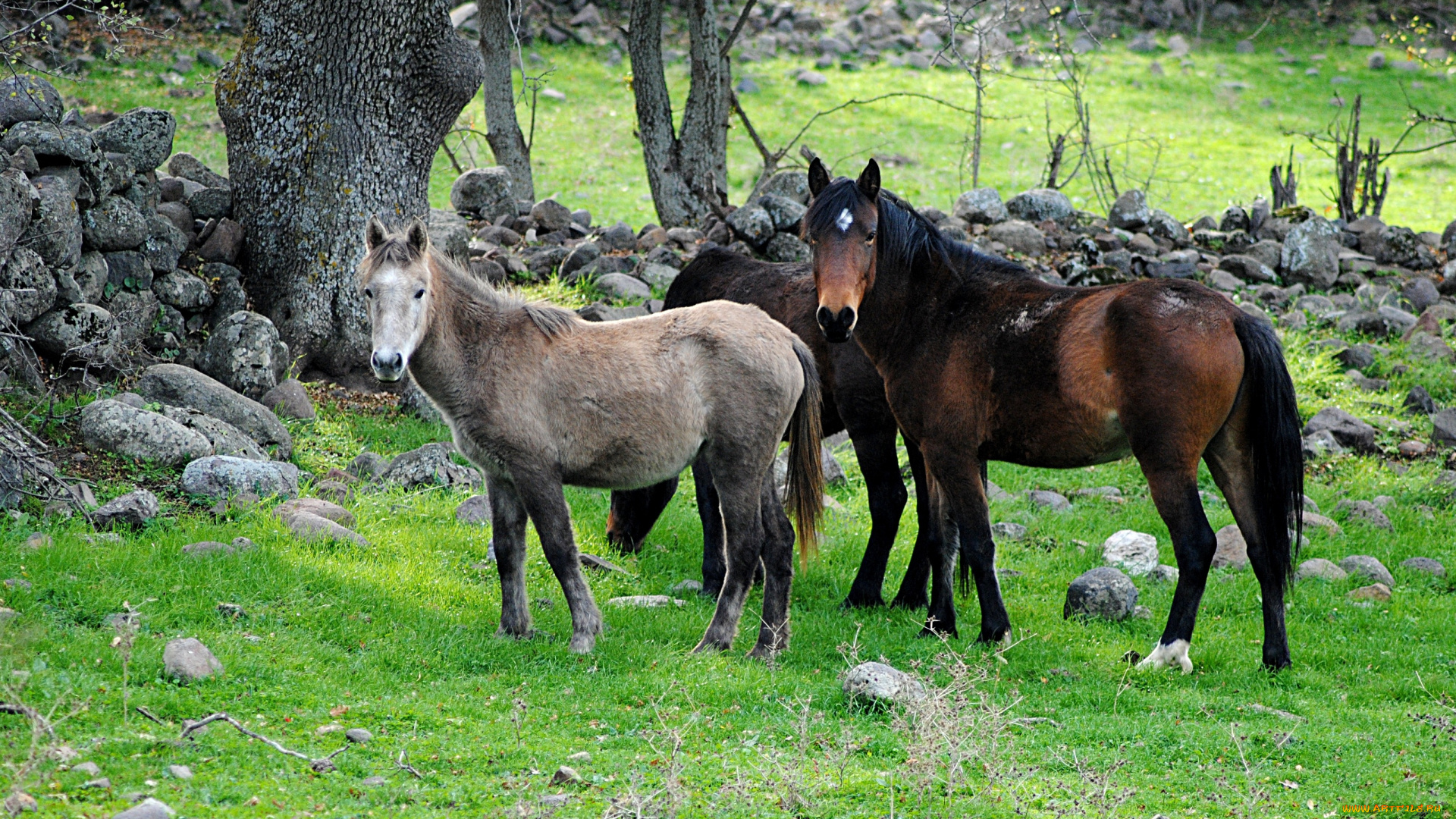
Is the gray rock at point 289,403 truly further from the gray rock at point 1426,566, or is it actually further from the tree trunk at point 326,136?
the gray rock at point 1426,566

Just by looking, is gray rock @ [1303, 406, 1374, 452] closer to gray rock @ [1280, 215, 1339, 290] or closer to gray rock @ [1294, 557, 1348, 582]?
gray rock @ [1294, 557, 1348, 582]

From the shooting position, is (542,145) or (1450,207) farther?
(542,145)

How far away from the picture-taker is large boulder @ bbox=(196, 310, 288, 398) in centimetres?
927

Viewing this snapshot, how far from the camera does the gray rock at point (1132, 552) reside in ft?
28.1

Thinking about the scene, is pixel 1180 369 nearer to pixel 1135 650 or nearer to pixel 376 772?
pixel 1135 650

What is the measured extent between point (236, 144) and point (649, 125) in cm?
616

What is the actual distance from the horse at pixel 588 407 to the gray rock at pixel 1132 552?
3.17m

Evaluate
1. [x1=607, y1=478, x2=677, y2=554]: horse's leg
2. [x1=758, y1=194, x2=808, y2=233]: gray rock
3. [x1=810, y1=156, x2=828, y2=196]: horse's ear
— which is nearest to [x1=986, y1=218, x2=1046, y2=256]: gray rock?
[x1=758, y1=194, x2=808, y2=233]: gray rock

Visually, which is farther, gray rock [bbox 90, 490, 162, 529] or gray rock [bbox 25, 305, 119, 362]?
gray rock [bbox 25, 305, 119, 362]

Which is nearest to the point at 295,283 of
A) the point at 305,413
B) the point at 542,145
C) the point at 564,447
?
the point at 305,413

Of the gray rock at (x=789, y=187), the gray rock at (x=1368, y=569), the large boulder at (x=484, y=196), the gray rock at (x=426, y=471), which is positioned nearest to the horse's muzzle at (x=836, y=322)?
the gray rock at (x=426, y=471)

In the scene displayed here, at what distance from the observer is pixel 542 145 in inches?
869

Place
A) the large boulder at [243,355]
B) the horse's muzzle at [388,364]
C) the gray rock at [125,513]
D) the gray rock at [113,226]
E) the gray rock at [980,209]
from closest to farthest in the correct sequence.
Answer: the horse's muzzle at [388,364] → the gray rock at [125,513] → the gray rock at [113,226] → the large boulder at [243,355] → the gray rock at [980,209]

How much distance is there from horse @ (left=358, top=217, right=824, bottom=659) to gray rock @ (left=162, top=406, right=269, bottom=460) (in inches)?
101
